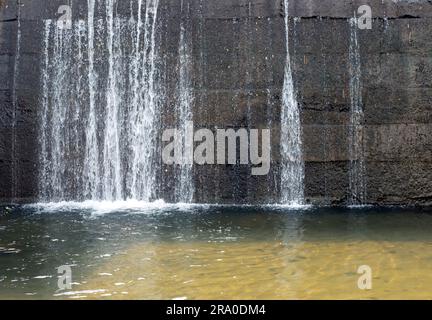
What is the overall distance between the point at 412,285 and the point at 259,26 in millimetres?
5837

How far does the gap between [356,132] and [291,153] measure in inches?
44.6

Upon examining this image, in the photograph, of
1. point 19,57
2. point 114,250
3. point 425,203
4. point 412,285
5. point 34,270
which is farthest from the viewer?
point 19,57

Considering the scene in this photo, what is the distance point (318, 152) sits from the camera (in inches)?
395

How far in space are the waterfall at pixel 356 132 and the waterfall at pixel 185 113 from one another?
8.78ft

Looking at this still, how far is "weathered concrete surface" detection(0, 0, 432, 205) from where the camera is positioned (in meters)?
A: 9.96

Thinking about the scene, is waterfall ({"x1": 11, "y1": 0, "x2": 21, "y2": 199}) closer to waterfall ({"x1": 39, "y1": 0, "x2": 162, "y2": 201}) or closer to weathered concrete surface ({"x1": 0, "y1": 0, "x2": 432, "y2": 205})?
weathered concrete surface ({"x1": 0, "y1": 0, "x2": 432, "y2": 205})

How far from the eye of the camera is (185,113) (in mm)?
10227

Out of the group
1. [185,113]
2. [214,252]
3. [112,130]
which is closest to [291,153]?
[185,113]

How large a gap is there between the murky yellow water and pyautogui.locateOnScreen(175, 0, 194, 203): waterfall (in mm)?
2863

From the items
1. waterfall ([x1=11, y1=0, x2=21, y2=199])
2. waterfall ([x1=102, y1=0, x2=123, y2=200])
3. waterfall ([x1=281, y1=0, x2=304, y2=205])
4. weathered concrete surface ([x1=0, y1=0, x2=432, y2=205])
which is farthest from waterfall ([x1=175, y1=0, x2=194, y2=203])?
waterfall ([x1=11, y1=0, x2=21, y2=199])

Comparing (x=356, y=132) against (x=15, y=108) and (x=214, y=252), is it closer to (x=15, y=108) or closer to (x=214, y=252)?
(x=214, y=252)

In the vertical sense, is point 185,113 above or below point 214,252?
above

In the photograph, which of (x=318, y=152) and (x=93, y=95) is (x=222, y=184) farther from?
(x=93, y=95)
